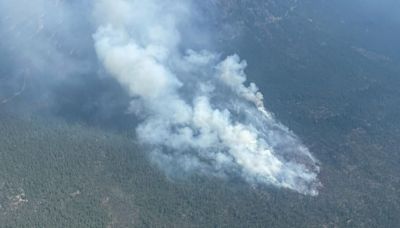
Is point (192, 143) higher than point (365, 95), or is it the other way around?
point (365, 95)

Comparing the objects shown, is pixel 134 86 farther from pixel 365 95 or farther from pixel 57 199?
pixel 365 95

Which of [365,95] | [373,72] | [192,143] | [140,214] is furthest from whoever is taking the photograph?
[373,72]

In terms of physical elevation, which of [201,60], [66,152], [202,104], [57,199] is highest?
[201,60]

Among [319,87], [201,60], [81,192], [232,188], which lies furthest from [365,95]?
[81,192]

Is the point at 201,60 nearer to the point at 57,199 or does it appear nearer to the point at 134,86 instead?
the point at 134,86

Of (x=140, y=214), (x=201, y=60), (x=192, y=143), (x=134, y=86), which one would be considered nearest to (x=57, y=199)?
(x=140, y=214)

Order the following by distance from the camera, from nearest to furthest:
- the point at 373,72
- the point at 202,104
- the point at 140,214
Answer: the point at 140,214, the point at 202,104, the point at 373,72

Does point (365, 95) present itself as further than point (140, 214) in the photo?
Yes
